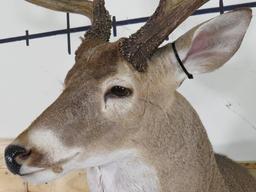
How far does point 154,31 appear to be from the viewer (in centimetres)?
142

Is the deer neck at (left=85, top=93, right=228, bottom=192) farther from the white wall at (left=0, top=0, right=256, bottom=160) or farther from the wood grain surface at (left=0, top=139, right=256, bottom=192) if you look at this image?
the wood grain surface at (left=0, top=139, right=256, bottom=192)

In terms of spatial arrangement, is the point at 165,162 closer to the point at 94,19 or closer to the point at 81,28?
the point at 94,19

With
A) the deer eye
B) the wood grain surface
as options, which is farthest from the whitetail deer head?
the wood grain surface

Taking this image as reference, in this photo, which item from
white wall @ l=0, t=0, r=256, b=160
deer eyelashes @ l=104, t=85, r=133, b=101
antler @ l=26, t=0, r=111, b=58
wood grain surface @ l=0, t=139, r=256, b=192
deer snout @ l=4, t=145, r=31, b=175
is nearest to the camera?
deer snout @ l=4, t=145, r=31, b=175

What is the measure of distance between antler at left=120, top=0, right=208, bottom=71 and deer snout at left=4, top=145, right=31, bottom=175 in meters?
0.38

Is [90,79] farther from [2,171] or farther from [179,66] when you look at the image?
[2,171]

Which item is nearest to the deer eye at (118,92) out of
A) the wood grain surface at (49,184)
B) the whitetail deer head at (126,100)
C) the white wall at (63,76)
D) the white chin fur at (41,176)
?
the whitetail deer head at (126,100)

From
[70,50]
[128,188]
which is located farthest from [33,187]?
[128,188]

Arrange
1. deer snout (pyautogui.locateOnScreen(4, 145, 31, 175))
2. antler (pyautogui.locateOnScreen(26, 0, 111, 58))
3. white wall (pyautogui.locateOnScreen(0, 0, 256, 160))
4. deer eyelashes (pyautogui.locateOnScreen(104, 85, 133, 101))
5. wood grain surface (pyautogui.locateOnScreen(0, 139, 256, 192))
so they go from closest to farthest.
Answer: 1. deer snout (pyautogui.locateOnScreen(4, 145, 31, 175))
2. deer eyelashes (pyautogui.locateOnScreen(104, 85, 133, 101))
3. antler (pyautogui.locateOnScreen(26, 0, 111, 58))
4. white wall (pyautogui.locateOnScreen(0, 0, 256, 160))
5. wood grain surface (pyautogui.locateOnScreen(0, 139, 256, 192))

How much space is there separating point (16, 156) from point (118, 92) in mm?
312

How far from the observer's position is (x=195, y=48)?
150 centimetres

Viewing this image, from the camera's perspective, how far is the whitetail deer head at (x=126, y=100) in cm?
132

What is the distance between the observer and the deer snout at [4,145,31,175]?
4.23 feet

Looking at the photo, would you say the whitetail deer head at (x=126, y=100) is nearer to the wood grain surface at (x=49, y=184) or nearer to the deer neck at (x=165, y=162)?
the deer neck at (x=165, y=162)
